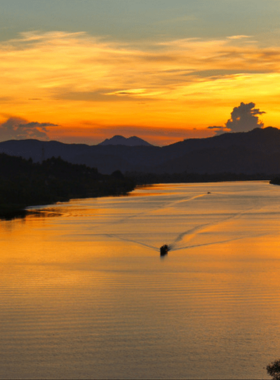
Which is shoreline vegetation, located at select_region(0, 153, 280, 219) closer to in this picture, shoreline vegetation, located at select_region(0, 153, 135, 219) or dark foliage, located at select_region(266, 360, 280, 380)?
shoreline vegetation, located at select_region(0, 153, 135, 219)

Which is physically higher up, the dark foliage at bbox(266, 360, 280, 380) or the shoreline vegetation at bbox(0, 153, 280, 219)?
the shoreline vegetation at bbox(0, 153, 280, 219)

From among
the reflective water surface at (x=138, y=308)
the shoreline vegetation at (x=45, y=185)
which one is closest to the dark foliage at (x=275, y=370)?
the reflective water surface at (x=138, y=308)

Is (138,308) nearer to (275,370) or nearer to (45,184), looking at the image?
(275,370)

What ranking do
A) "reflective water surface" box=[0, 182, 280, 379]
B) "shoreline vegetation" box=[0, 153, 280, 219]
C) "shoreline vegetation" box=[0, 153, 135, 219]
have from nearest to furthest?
"reflective water surface" box=[0, 182, 280, 379], "shoreline vegetation" box=[0, 153, 280, 219], "shoreline vegetation" box=[0, 153, 135, 219]

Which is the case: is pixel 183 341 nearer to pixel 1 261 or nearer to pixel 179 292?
pixel 179 292

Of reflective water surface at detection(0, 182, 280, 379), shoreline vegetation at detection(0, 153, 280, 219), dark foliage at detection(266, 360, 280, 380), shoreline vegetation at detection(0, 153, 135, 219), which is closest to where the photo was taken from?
dark foliage at detection(266, 360, 280, 380)

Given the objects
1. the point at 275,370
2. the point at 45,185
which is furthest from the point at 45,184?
the point at 275,370

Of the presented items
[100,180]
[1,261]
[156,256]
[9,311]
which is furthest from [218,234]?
[100,180]

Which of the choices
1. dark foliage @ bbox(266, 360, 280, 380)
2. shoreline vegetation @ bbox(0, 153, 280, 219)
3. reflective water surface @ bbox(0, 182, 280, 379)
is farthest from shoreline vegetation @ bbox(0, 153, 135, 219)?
dark foliage @ bbox(266, 360, 280, 380)
